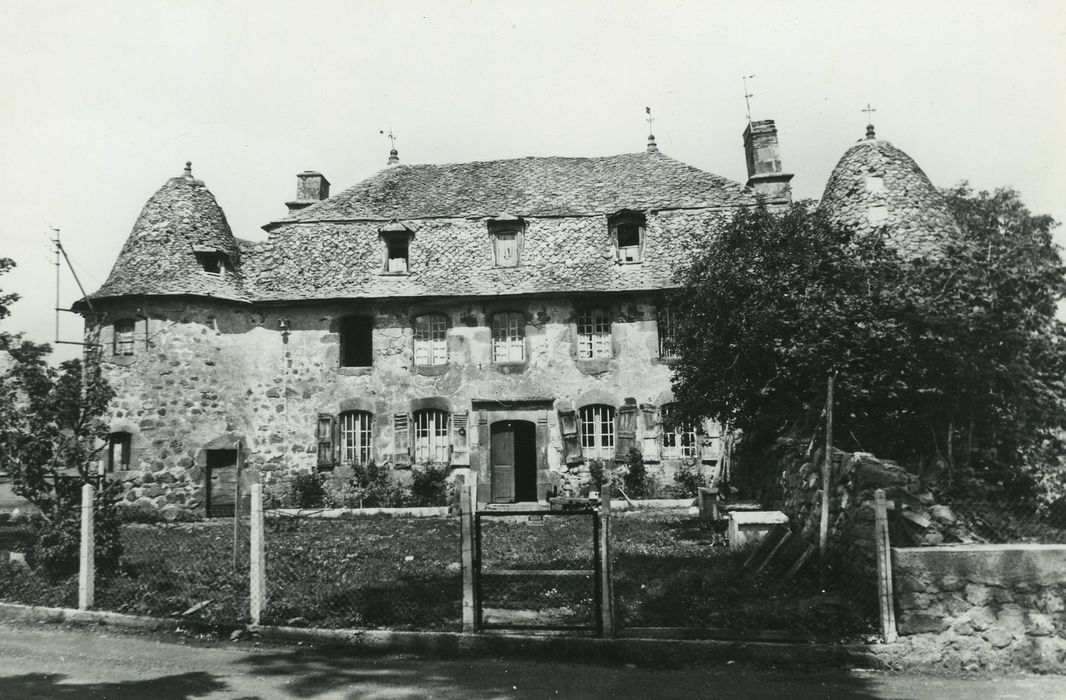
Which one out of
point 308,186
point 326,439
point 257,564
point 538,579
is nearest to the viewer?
point 257,564

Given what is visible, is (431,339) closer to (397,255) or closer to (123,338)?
(397,255)

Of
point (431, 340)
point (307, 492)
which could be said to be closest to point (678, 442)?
point (431, 340)

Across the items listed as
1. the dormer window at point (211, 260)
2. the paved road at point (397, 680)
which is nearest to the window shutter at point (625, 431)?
the dormer window at point (211, 260)

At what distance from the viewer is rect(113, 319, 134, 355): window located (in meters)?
18.5

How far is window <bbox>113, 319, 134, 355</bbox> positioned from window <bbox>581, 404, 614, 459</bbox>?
1182 centimetres

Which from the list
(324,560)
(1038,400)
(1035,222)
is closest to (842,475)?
(1038,400)

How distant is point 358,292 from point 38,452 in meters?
10.8

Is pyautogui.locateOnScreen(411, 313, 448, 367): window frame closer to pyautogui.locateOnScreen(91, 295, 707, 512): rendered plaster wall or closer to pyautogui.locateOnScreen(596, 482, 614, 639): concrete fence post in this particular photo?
pyautogui.locateOnScreen(91, 295, 707, 512): rendered plaster wall

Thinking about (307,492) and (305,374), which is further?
(305,374)

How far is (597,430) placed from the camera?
19.0m

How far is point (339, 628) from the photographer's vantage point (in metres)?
7.11

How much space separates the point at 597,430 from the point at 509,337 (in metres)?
3.45

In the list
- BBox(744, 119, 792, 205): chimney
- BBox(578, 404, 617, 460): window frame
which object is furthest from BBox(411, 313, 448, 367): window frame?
BBox(744, 119, 792, 205): chimney

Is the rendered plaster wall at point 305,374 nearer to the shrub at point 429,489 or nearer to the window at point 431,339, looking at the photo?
the window at point 431,339
